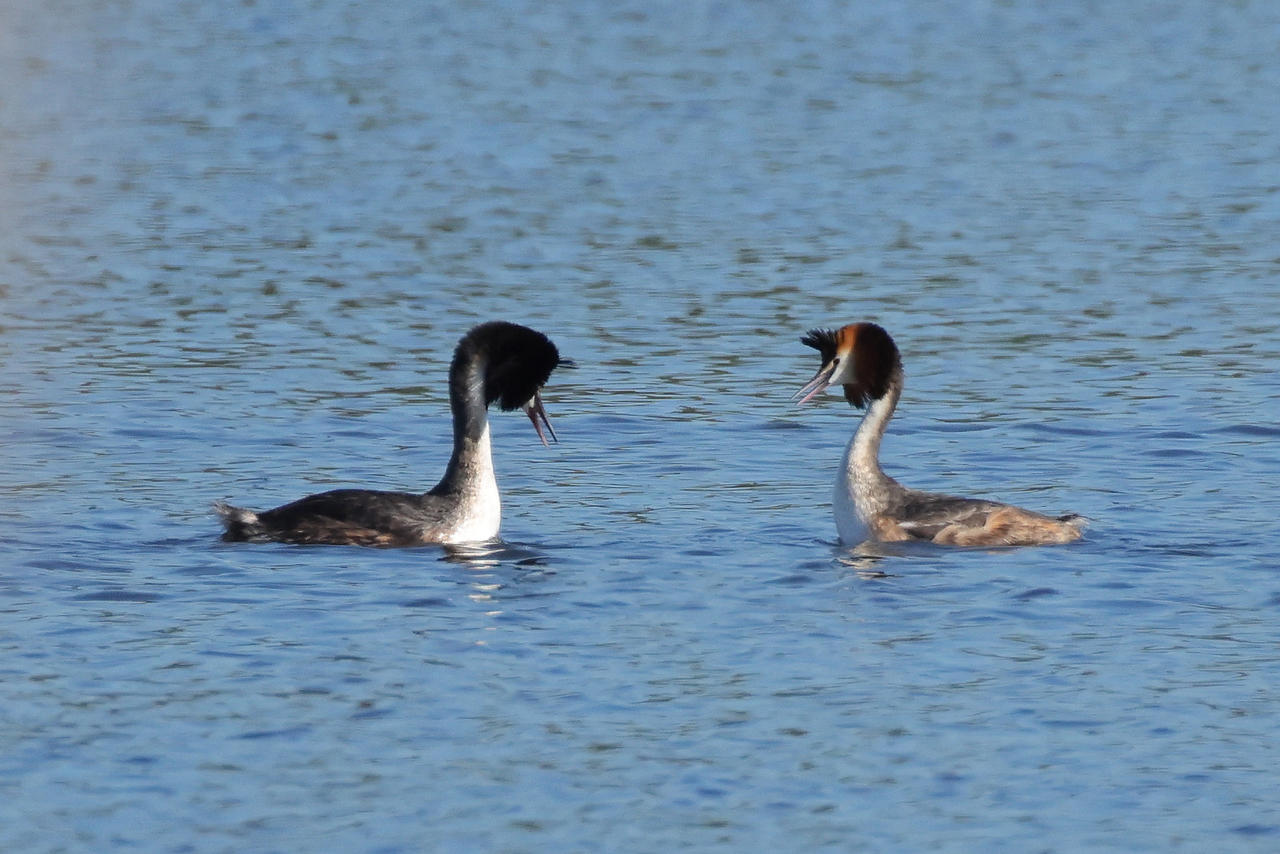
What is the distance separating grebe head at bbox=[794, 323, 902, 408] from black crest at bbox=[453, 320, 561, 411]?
73.9 inches

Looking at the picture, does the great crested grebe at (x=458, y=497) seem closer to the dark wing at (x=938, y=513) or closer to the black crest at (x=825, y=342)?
the black crest at (x=825, y=342)

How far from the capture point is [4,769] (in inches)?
385

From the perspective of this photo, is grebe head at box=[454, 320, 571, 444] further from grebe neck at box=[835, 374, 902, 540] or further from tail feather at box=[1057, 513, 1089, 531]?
tail feather at box=[1057, 513, 1089, 531]

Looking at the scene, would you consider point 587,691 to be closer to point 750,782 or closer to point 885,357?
point 750,782

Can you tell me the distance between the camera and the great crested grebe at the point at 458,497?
14023mm

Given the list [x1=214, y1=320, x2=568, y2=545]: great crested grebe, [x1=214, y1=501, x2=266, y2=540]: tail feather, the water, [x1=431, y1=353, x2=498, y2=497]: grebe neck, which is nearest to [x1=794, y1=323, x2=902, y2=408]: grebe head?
the water

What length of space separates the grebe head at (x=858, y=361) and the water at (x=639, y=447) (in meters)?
1.02

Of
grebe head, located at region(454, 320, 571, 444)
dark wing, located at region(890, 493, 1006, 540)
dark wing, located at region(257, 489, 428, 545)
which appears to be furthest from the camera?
grebe head, located at region(454, 320, 571, 444)

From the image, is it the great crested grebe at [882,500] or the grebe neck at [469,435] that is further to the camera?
the grebe neck at [469,435]

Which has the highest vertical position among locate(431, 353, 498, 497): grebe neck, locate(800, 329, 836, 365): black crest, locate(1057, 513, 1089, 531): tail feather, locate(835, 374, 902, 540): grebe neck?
locate(800, 329, 836, 365): black crest

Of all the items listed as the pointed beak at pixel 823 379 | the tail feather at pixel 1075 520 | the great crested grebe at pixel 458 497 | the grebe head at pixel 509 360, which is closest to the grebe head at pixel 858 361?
the pointed beak at pixel 823 379

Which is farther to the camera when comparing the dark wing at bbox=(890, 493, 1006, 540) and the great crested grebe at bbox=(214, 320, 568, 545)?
the dark wing at bbox=(890, 493, 1006, 540)

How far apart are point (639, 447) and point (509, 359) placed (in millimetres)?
2758

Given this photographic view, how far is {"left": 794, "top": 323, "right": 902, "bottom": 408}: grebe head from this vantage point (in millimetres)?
15227
